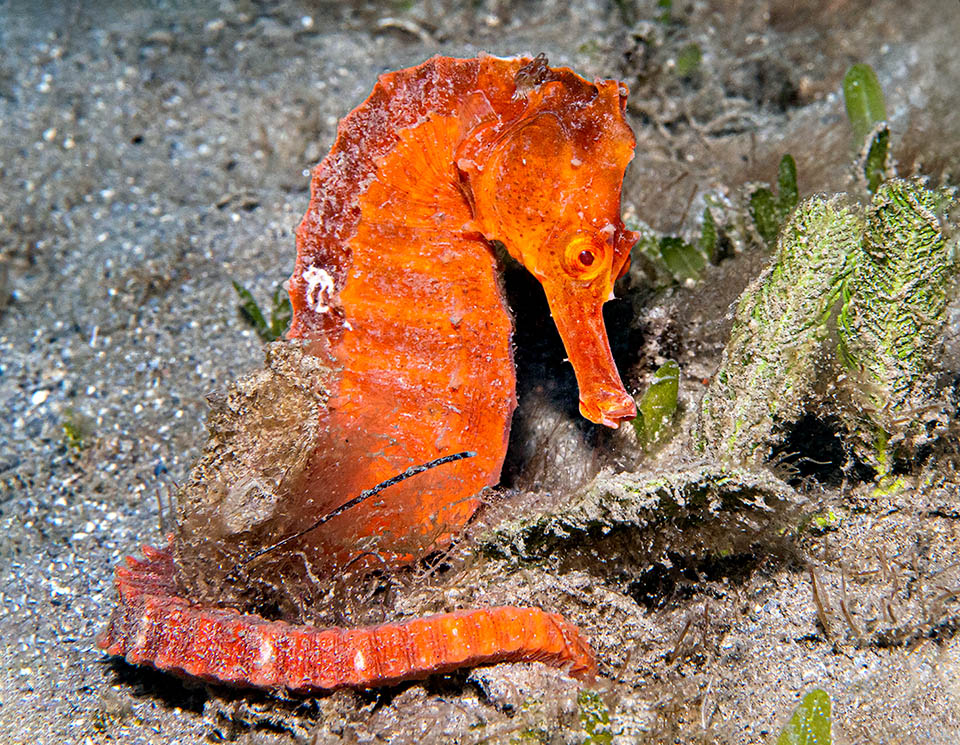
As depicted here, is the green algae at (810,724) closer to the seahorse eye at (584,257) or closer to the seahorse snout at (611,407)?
the seahorse snout at (611,407)

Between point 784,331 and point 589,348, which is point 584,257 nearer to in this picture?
point 589,348

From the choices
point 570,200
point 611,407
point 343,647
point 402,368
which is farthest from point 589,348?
point 343,647

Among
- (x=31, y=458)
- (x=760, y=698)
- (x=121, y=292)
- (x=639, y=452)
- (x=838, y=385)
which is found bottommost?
(x=31, y=458)

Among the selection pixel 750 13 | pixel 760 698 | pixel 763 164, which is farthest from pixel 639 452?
pixel 750 13

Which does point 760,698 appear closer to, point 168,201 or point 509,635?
point 509,635

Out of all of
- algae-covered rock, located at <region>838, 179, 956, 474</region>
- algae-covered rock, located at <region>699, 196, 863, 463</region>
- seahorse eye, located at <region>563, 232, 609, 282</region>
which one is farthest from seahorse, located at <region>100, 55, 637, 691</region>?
algae-covered rock, located at <region>838, 179, 956, 474</region>

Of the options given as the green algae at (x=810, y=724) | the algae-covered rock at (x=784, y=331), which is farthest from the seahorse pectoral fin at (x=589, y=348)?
the green algae at (x=810, y=724)
